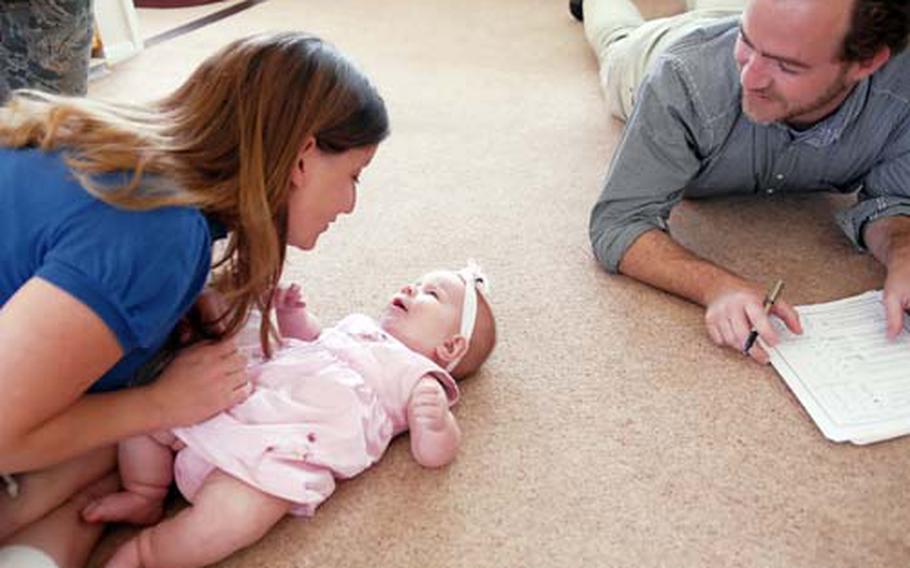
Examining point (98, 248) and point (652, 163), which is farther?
point (652, 163)

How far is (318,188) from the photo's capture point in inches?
33.6

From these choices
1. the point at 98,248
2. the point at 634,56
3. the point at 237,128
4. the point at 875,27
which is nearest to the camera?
the point at 98,248

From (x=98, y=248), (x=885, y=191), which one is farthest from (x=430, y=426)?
(x=885, y=191)

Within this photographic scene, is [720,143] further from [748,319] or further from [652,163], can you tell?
[748,319]

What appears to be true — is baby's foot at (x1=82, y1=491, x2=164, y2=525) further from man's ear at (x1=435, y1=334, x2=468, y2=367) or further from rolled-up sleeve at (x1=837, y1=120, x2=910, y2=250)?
rolled-up sleeve at (x1=837, y1=120, x2=910, y2=250)

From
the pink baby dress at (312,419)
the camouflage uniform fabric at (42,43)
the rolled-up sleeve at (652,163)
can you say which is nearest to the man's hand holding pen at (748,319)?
the rolled-up sleeve at (652,163)

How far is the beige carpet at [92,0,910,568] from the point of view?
35.6 inches

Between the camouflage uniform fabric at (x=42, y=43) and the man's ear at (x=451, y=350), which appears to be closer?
the man's ear at (x=451, y=350)

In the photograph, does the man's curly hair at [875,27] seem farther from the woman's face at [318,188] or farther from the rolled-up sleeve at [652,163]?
the woman's face at [318,188]

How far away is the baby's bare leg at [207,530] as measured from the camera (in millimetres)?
835

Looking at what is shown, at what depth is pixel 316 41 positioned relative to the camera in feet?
2.73

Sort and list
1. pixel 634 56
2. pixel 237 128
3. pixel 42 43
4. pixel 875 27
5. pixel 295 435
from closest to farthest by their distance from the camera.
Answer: pixel 237 128, pixel 295 435, pixel 875 27, pixel 42 43, pixel 634 56

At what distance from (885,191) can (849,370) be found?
1.34 ft

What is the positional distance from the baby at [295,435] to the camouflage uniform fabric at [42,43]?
0.75 metres
